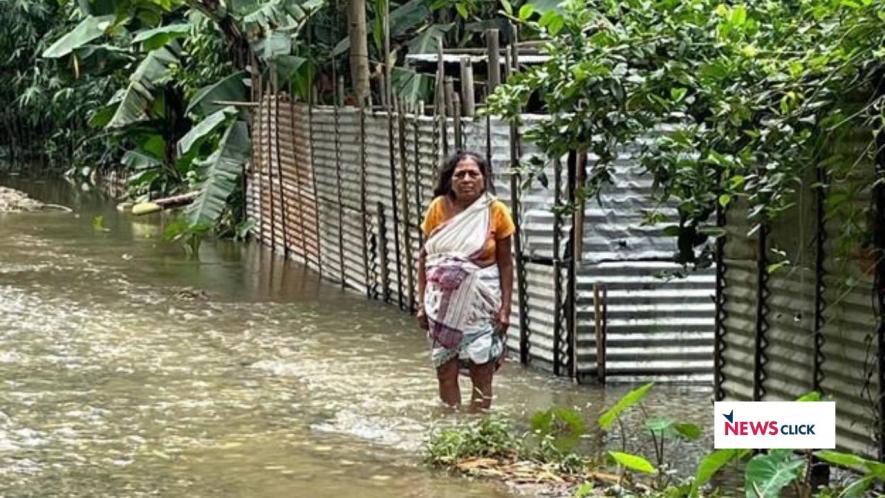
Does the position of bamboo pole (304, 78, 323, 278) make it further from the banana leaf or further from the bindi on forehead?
the bindi on forehead

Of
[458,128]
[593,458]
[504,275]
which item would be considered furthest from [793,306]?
[458,128]

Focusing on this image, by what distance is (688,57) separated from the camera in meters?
6.43

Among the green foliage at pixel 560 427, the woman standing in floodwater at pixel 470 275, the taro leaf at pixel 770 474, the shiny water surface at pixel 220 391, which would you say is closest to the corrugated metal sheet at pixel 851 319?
the taro leaf at pixel 770 474

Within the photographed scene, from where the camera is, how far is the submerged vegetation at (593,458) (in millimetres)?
5543

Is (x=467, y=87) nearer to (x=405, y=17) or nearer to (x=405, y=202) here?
(x=405, y=202)

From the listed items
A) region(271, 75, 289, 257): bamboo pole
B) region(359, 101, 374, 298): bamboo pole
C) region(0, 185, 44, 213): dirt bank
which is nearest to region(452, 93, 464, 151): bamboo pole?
region(359, 101, 374, 298): bamboo pole

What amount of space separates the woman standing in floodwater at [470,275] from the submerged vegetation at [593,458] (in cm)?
42

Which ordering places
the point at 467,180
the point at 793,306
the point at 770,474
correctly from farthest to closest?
the point at 467,180 → the point at 793,306 → the point at 770,474

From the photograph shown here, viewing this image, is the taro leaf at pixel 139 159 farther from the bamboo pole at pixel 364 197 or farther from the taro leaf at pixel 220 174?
the bamboo pole at pixel 364 197

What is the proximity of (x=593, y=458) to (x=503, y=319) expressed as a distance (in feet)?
4.03

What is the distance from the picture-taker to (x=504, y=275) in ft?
25.3

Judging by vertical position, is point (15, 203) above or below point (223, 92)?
below

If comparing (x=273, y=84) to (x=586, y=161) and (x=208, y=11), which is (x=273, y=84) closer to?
(x=208, y=11)

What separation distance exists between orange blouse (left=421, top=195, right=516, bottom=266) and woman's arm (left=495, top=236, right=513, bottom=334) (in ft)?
0.11
